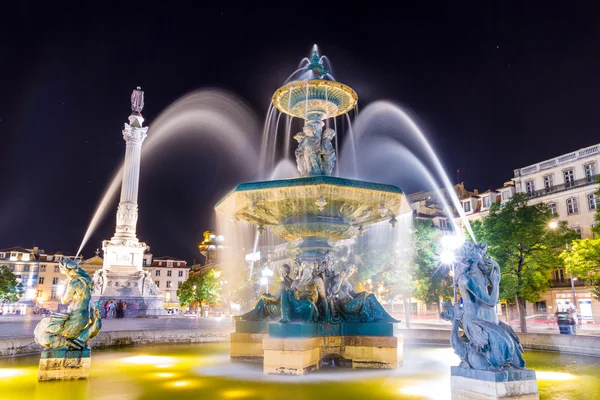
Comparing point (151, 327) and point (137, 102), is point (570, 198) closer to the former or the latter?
point (151, 327)

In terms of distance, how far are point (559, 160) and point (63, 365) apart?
1979 inches

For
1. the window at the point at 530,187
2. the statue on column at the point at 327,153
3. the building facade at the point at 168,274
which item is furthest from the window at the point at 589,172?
the building facade at the point at 168,274

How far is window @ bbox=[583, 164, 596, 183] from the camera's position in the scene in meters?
42.5

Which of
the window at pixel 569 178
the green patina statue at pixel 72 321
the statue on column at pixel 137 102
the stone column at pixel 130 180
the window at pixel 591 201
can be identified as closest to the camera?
the green patina statue at pixel 72 321

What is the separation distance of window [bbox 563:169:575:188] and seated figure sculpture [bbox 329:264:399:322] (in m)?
42.8

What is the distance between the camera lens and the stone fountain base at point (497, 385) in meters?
5.39

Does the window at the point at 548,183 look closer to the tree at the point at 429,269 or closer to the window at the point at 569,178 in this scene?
the window at the point at 569,178

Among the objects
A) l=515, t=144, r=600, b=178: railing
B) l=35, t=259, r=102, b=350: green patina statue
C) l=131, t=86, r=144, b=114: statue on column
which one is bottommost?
l=35, t=259, r=102, b=350: green patina statue

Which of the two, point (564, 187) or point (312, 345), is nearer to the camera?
point (312, 345)

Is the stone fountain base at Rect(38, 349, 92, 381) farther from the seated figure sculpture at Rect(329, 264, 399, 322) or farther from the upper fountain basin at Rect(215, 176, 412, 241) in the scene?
the seated figure sculpture at Rect(329, 264, 399, 322)

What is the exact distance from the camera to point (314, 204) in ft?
34.9

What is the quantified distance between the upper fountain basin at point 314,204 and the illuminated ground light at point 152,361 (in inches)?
159

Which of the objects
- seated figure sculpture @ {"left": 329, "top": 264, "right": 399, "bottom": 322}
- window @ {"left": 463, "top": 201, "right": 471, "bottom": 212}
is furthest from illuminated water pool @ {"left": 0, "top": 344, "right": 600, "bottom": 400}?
window @ {"left": 463, "top": 201, "right": 471, "bottom": 212}

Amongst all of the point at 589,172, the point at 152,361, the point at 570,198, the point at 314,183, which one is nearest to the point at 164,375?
the point at 152,361
